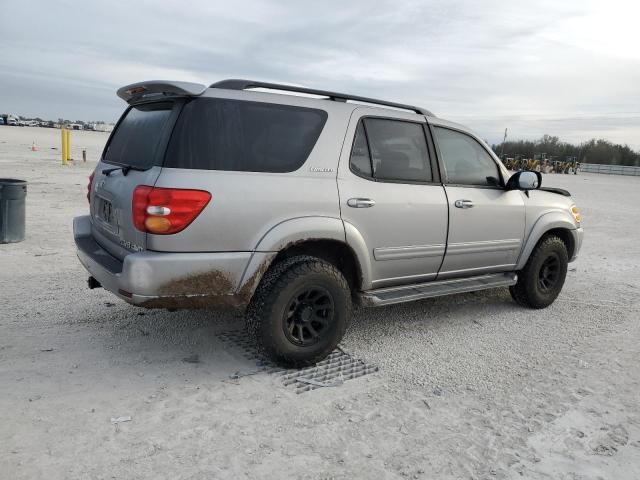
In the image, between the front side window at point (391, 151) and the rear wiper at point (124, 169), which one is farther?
the front side window at point (391, 151)

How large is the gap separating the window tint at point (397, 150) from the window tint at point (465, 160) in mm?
239

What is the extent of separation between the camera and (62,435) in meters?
2.80

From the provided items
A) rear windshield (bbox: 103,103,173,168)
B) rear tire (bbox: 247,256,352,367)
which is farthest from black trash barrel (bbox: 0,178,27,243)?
rear tire (bbox: 247,256,352,367)

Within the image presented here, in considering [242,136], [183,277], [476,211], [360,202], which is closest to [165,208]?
[183,277]

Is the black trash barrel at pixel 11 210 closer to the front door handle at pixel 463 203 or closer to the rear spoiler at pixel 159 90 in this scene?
the rear spoiler at pixel 159 90

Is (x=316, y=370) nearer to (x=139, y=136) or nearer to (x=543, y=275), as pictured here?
(x=139, y=136)

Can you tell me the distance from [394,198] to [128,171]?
193 centimetres

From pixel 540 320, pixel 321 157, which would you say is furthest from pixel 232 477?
pixel 540 320

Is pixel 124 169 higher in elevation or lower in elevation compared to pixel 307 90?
lower

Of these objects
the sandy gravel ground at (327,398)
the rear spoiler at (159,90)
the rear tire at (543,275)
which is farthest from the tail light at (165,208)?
the rear tire at (543,275)

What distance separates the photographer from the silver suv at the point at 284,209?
3252 mm

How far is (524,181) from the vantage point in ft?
16.1

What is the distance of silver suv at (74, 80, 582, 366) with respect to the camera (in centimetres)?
325

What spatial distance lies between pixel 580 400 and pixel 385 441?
148cm
